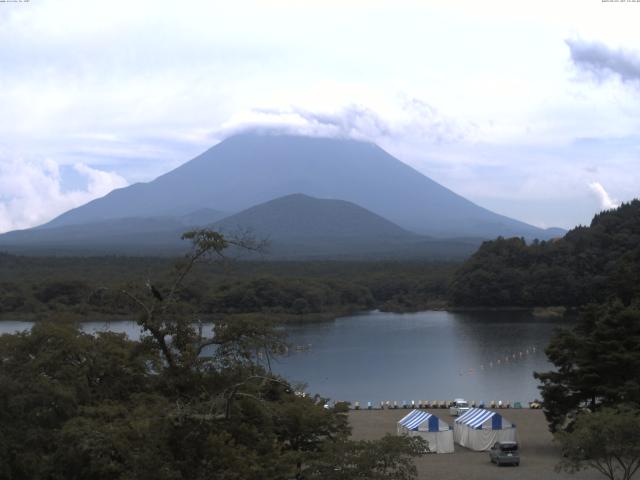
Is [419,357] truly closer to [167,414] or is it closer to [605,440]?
[605,440]

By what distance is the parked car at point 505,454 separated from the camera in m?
13.3

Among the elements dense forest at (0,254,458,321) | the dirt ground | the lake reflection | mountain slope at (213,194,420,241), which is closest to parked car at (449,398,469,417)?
the dirt ground

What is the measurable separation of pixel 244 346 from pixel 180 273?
31.5 inches

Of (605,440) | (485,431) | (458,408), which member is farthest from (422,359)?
(605,440)

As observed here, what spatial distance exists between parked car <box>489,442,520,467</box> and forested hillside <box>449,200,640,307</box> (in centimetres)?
3030

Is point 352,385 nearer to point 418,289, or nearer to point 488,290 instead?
point 488,290

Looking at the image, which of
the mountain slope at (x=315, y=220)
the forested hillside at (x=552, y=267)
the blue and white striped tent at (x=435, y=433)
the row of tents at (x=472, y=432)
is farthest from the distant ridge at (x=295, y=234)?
the blue and white striped tent at (x=435, y=433)

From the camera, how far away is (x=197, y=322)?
7.46m

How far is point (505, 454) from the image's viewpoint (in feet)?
44.1

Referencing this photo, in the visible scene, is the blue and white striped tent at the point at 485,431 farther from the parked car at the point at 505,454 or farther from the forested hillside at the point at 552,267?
the forested hillside at the point at 552,267

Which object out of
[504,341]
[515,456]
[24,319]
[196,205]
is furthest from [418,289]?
[196,205]

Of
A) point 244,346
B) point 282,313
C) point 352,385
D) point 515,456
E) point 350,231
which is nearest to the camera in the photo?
point 244,346

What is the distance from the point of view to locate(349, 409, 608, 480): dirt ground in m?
12.7

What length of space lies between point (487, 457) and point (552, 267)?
3338 cm
